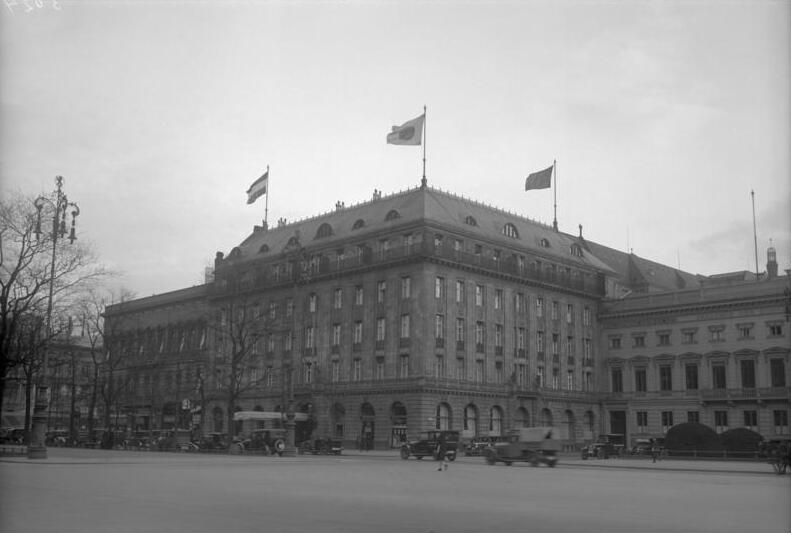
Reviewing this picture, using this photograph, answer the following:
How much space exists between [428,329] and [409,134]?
53.5 feet

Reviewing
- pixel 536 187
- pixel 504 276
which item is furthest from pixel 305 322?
pixel 536 187

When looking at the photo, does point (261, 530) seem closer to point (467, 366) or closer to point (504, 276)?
point (467, 366)

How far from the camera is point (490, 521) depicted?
53.3 ft

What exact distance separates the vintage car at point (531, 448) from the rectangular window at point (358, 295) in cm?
3345

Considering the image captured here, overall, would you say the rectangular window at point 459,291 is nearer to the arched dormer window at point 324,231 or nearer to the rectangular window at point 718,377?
the arched dormer window at point 324,231

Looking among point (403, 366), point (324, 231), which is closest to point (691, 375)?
point (403, 366)

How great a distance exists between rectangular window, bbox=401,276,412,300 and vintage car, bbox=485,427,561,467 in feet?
93.8

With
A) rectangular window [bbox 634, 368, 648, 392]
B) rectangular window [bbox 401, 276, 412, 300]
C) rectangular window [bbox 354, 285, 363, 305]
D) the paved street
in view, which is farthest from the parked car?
the paved street

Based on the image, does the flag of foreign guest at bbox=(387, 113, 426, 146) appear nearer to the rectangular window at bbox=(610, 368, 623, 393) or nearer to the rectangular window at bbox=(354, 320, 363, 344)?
the rectangular window at bbox=(354, 320, 363, 344)

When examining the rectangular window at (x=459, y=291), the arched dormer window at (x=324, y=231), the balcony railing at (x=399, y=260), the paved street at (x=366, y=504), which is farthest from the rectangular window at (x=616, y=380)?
the paved street at (x=366, y=504)

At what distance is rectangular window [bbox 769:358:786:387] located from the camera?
243ft

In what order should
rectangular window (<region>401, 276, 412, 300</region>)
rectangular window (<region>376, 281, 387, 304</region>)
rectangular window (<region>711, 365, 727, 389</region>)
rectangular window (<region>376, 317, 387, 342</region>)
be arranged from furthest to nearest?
rectangular window (<region>711, 365, 727, 389</region>) < rectangular window (<region>376, 281, 387, 304</region>) < rectangular window (<region>376, 317, 387, 342</region>) < rectangular window (<region>401, 276, 412, 300</region>)

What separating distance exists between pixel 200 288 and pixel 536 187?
142 ft

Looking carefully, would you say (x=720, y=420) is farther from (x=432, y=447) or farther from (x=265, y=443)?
(x=265, y=443)
